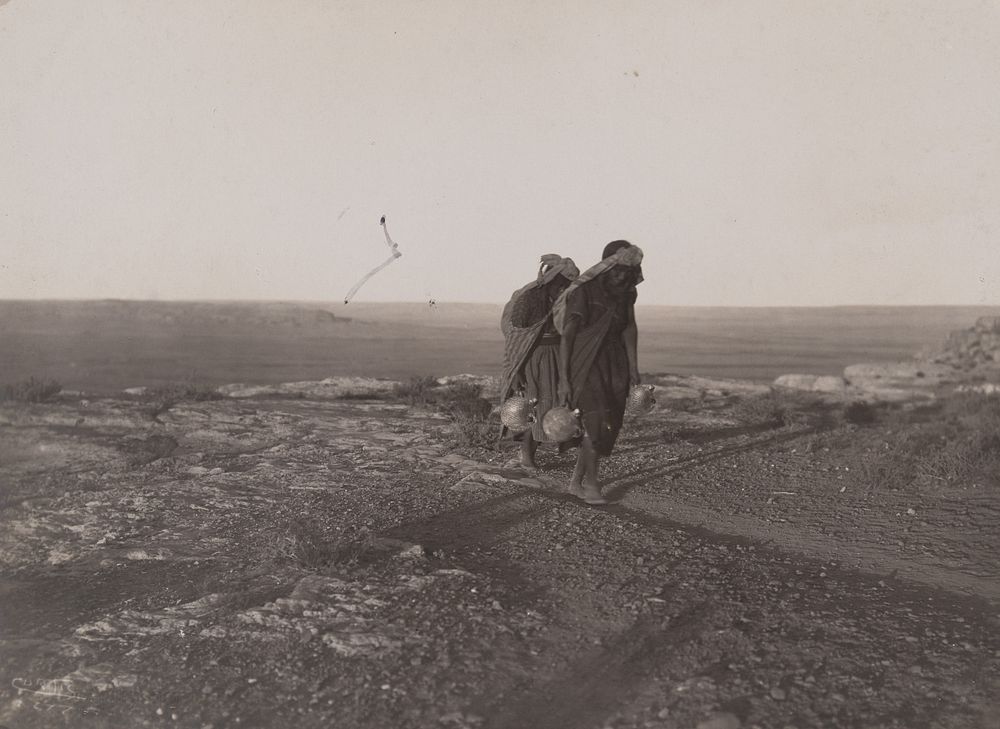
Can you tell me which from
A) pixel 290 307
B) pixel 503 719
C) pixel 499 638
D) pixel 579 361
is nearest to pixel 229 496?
pixel 579 361

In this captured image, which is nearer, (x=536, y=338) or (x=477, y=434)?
(x=536, y=338)

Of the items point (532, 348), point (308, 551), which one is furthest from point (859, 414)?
point (308, 551)

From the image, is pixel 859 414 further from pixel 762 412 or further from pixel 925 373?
pixel 925 373

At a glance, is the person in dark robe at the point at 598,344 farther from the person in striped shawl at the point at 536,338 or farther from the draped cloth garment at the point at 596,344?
the person in striped shawl at the point at 536,338

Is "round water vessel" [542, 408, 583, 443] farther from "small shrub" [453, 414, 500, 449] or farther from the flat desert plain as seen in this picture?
"small shrub" [453, 414, 500, 449]

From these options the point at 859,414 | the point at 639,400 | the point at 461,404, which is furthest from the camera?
the point at 859,414

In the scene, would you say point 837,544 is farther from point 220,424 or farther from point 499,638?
point 220,424
